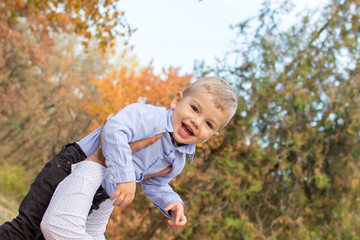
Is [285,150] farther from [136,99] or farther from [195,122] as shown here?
[136,99]

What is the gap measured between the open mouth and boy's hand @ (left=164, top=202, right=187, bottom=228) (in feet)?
1.57

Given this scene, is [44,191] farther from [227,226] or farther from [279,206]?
[279,206]

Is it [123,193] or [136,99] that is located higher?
[123,193]

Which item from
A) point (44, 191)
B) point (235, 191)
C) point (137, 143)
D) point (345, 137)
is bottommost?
point (235, 191)

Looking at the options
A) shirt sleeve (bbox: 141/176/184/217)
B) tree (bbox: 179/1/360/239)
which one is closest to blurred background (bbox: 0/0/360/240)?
tree (bbox: 179/1/360/239)

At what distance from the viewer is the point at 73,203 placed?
6.54ft

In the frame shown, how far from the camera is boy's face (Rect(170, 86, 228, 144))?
226 cm

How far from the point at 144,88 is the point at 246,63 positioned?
13600mm

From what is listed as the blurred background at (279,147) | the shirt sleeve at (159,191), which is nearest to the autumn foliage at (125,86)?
the blurred background at (279,147)

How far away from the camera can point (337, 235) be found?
21.8 ft

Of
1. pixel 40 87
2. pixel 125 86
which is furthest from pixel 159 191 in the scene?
pixel 40 87

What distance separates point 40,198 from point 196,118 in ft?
3.22

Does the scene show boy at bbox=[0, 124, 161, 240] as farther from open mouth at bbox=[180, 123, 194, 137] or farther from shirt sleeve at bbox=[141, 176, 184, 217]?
shirt sleeve at bbox=[141, 176, 184, 217]

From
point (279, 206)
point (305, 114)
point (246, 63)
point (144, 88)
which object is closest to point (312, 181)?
point (279, 206)
